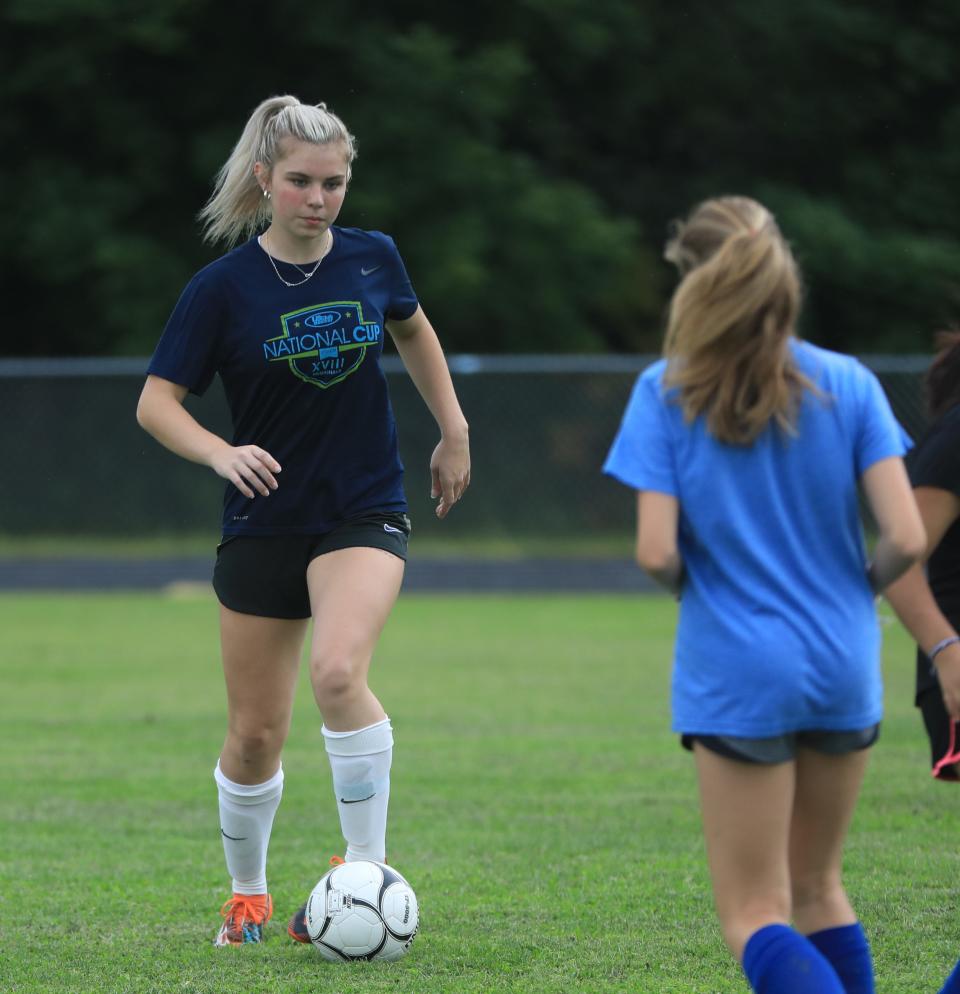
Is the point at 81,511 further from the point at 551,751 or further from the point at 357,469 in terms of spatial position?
the point at 357,469

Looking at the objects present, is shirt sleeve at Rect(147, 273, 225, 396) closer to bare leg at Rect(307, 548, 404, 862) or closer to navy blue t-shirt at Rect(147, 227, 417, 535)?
navy blue t-shirt at Rect(147, 227, 417, 535)

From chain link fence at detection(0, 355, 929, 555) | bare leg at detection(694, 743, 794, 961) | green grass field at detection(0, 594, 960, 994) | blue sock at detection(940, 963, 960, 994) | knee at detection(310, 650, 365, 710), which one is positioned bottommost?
chain link fence at detection(0, 355, 929, 555)

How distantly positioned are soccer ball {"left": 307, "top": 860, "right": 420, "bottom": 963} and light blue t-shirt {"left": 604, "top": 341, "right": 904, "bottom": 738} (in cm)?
158

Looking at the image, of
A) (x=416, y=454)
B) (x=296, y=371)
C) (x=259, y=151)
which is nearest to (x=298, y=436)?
(x=296, y=371)

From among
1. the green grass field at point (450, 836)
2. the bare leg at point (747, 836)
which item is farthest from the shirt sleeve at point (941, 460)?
the green grass field at point (450, 836)

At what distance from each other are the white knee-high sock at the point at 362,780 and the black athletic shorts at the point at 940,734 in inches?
53.1

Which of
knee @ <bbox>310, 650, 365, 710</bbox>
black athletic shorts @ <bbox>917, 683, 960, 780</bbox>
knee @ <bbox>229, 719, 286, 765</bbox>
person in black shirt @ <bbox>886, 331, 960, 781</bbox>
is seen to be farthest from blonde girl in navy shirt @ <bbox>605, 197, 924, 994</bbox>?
knee @ <bbox>229, 719, 286, 765</bbox>

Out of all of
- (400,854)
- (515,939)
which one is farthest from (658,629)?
(515,939)

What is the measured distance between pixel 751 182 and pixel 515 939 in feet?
68.5

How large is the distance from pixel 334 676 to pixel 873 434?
5.67 feet

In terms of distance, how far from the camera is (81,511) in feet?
58.5

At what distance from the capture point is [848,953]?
305 cm

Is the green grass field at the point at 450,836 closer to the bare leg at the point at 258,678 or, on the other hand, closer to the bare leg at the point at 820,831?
the bare leg at the point at 258,678

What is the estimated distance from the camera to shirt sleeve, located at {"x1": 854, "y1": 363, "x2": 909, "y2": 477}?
2814 millimetres
